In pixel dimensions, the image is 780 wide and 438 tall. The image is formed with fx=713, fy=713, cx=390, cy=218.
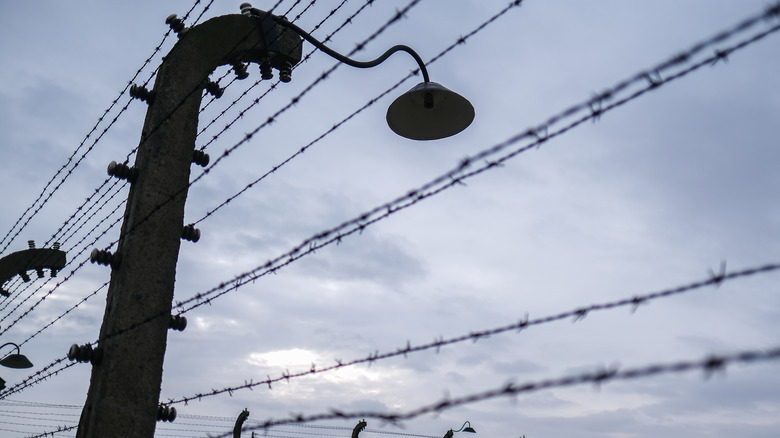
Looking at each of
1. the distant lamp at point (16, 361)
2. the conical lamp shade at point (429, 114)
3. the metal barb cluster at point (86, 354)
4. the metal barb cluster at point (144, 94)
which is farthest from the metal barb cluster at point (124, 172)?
the distant lamp at point (16, 361)

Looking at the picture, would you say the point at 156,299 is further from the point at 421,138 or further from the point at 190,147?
the point at 421,138

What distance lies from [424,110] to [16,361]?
10.6m

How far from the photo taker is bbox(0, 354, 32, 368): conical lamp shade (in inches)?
476

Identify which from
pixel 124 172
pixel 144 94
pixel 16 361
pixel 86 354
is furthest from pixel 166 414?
pixel 16 361

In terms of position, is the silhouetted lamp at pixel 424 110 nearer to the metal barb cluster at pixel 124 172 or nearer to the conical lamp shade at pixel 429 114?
the conical lamp shade at pixel 429 114

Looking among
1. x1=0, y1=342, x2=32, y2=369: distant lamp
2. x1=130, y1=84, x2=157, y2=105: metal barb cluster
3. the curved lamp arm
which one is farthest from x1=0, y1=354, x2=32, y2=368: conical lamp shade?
the curved lamp arm

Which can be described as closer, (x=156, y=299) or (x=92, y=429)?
(x=92, y=429)

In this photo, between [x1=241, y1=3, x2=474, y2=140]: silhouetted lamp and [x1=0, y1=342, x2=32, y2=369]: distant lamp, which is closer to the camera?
[x1=241, y1=3, x2=474, y2=140]: silhouetted lamp

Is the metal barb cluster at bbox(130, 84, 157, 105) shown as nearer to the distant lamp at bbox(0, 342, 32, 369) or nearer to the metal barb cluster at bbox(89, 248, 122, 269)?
the metal barb cluster at bbox(89, 248, 122, 269)

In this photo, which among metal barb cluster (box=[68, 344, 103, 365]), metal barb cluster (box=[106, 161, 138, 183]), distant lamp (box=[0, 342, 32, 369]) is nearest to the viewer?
metal barb cluster (box=[68, 344, 103, 365])

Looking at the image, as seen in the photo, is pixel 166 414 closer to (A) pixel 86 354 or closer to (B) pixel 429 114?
(A) pixel 86 354

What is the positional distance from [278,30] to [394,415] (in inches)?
141

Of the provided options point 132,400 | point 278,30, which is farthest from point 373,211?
point 278,30

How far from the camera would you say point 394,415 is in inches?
105
